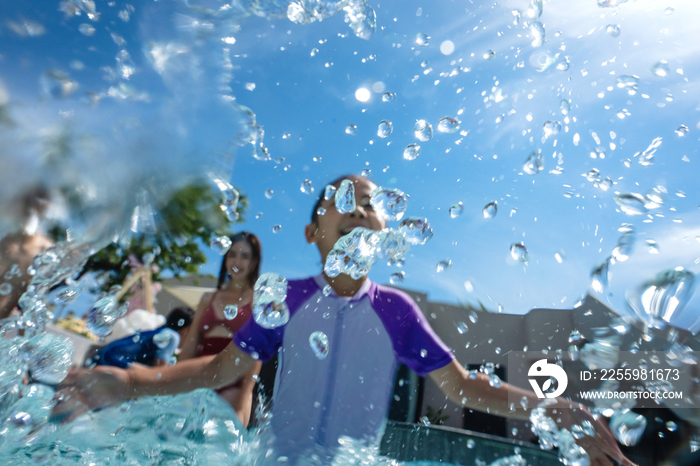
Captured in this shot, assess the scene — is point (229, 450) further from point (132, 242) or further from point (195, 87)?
point (195, 87)

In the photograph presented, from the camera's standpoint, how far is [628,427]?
4.48ft

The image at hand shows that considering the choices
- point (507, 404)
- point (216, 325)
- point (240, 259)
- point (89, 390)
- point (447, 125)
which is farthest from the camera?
point (240, 259)

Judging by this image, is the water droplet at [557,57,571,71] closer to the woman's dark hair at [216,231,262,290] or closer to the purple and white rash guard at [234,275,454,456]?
the purple and white rash guard at [234,275,454,456]

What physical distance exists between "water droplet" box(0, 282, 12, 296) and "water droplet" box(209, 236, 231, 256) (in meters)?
0.80

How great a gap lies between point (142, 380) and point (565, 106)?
180 centimetres

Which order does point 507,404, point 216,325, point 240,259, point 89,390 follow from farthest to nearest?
point 240,259, point 216,325, point 507,404, point 89,390

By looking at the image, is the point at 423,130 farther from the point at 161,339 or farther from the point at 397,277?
the point at 161,339

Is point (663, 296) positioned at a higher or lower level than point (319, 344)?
higher

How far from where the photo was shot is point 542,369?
4.88 feet

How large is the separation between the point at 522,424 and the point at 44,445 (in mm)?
1468

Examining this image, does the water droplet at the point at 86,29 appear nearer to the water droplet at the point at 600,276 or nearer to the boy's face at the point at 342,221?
the boy's face at the point at 342,221

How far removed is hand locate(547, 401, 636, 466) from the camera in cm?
127

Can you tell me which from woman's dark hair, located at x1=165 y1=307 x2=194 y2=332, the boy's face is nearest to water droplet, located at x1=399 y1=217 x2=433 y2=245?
the boy's face

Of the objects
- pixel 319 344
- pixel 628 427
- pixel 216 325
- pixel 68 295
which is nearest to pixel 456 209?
pixel 319 344
